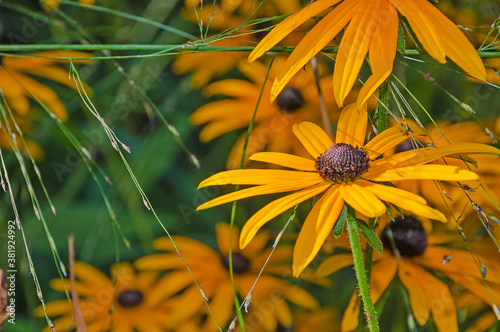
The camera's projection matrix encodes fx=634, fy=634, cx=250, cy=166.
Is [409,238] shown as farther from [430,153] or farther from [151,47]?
→ [151,47]

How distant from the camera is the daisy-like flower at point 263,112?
4.68ft

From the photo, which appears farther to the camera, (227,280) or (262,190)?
(227,280)

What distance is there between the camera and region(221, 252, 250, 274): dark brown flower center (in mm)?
A: 1278

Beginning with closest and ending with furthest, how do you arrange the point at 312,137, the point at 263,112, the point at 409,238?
the point at 312,137 → the point at 409,238 → the point at 263,112

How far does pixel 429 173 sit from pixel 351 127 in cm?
21

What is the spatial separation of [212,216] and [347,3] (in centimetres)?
105

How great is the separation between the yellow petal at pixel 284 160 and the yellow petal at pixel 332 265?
18cm

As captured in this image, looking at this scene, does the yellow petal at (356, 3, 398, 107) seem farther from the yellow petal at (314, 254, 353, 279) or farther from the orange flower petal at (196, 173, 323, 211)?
the yellow petal at (314, 254, 353, 279)

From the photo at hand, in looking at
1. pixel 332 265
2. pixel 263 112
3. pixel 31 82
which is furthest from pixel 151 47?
pixel 31 82

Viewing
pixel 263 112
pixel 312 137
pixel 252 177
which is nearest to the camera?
pixel 252 177

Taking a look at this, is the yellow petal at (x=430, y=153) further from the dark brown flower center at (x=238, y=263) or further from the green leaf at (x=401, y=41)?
the dark brown flower center at (x=238, y=263)

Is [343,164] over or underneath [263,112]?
underneath

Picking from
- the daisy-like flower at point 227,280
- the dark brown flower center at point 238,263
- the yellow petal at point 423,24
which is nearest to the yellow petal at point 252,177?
the yellow petal at point 423,24

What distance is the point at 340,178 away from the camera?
71cm
